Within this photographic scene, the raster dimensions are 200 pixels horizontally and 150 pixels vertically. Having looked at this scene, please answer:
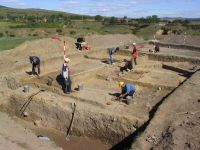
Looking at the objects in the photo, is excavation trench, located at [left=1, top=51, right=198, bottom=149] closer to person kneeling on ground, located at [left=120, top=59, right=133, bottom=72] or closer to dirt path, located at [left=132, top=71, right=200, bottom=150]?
person kneeling on ground, located at [left=120, top=59, right=133, bottom=72]

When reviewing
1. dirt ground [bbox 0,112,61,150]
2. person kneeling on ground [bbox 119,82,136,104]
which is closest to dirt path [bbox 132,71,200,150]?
person kneeling on ground [bbox 119,82,136,104]

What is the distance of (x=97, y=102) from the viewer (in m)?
11.4

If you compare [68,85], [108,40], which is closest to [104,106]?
[68,85]

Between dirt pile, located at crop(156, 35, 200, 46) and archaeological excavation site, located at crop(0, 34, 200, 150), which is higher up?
dirt pile, located at crop(156, 35, 200, 46)

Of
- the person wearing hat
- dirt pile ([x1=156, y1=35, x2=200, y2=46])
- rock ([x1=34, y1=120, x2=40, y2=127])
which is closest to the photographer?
rock ([x1=34, y1=120, x2=40, y2=127])

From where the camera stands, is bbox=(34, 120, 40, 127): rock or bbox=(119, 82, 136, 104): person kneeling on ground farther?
bbox=(34, 120, 40, 127): rock

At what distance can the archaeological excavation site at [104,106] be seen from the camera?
916 cm

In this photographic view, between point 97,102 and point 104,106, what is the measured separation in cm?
33

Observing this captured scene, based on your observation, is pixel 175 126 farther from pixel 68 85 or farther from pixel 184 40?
pixel 184 40

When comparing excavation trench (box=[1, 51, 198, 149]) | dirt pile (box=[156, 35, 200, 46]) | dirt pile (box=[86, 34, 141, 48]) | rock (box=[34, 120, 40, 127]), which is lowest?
rock (box=[34, 120, 40, 127])

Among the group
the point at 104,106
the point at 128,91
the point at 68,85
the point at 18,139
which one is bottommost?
the point at 18,139

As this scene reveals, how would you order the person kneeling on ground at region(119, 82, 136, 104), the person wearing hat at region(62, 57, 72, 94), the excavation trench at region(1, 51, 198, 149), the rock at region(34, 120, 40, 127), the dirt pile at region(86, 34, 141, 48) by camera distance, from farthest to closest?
the dirt pile at region(86, 34, 141, 48), the person wearing hat at region(62, 57, 72, 94), the rock at region(34, 120, 40, 127), the person kneeling on ground at region(119, 82, 136, 104), the excavation trench at region(1, 51, 198, 149)

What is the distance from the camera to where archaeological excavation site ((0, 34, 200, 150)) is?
30.0ft

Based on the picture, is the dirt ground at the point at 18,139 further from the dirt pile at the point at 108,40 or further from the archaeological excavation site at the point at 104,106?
the dirt pile at the point at 108,40
